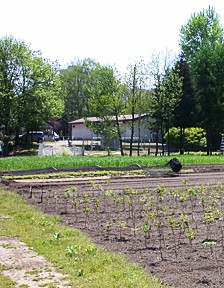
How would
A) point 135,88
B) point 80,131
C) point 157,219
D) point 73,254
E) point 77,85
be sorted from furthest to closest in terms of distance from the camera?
1. point 77,85
2. point 80,131
3. point 135,88
4. point 157,219
5. point 73,254

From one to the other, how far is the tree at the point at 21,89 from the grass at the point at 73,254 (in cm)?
3085

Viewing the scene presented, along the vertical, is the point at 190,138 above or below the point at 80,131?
below

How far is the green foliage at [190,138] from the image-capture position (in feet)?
134

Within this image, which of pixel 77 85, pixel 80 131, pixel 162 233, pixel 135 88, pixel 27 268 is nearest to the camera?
pixel 27 268

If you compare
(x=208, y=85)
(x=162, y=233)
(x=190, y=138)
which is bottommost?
(x=162, y=233)

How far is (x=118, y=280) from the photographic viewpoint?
16.3 ft

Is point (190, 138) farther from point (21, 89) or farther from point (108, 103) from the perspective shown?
point (21, 89)

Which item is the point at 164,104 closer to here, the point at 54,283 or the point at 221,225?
the point at 221,225

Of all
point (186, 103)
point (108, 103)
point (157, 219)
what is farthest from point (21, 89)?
point (157, 219)

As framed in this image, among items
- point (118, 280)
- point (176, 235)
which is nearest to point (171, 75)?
point (176, 235)

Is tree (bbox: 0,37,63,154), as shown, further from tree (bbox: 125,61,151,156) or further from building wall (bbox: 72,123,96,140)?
building wall (bbox: 72,123,96,140)

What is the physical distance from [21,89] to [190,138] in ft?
54.7

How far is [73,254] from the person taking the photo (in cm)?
607

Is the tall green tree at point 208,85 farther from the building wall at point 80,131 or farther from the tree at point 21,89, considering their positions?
the building wall at point 80,131
